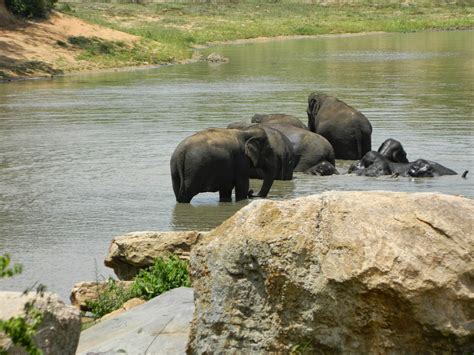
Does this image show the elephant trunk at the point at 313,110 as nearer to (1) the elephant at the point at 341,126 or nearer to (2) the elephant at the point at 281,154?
(1) the elephant at the point at 341,126

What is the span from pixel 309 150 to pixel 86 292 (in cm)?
960

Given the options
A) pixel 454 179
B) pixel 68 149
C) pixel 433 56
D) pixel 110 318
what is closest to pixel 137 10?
pixel 433 56

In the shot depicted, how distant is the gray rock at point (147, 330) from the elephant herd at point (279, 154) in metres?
7.33

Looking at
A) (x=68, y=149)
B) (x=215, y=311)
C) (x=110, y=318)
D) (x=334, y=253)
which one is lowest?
(x=68, y=149)

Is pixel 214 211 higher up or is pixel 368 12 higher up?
pixel 214 211

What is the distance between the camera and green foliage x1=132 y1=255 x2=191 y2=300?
30.9 feet

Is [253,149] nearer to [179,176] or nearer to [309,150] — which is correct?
[179,176]

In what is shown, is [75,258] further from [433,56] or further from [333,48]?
[333,48]

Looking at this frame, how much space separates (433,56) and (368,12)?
4456 cm

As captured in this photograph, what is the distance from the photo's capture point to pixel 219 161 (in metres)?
15.6

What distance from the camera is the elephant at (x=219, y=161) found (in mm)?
15531

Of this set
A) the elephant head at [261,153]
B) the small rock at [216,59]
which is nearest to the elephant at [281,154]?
the elephant head at [261,153]

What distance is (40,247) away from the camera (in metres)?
13.3

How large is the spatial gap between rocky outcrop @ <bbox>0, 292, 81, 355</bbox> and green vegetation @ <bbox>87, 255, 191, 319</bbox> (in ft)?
11.0
